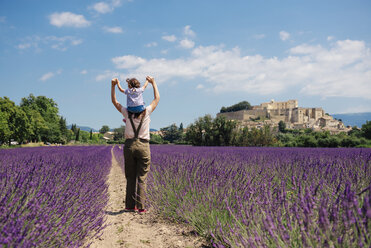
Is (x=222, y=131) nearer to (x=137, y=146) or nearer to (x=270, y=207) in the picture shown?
(x=137, y=146)

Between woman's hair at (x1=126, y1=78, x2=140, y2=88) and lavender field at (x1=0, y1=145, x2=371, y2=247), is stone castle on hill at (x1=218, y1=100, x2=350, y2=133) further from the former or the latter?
lavender field at (x1=0, y1=145, x2=371, y2=247)

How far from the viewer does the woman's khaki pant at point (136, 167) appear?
3.18 metres

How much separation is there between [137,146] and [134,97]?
570 millimetres

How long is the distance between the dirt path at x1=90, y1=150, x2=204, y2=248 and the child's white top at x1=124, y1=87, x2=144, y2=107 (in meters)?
1.32

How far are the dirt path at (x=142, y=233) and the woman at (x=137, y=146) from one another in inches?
9.8

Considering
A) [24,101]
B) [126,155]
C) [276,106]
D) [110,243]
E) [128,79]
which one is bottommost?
[110,243]

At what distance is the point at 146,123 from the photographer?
320 centimetres

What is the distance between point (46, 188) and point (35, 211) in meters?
0.47

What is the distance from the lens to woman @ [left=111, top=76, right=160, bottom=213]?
317 cm


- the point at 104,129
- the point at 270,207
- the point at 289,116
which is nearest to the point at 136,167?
the point at 270,207

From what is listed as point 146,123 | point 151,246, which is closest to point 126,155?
point 146,123

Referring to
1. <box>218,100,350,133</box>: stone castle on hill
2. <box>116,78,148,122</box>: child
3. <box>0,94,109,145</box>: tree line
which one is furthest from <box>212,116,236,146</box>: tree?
<box>218,100,350,133</box>: stone castle on hill

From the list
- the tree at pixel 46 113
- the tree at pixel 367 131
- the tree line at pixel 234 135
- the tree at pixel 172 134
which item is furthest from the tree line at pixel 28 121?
the tree at pixel 367 131

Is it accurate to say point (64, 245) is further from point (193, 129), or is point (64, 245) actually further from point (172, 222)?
point (193, 129)
